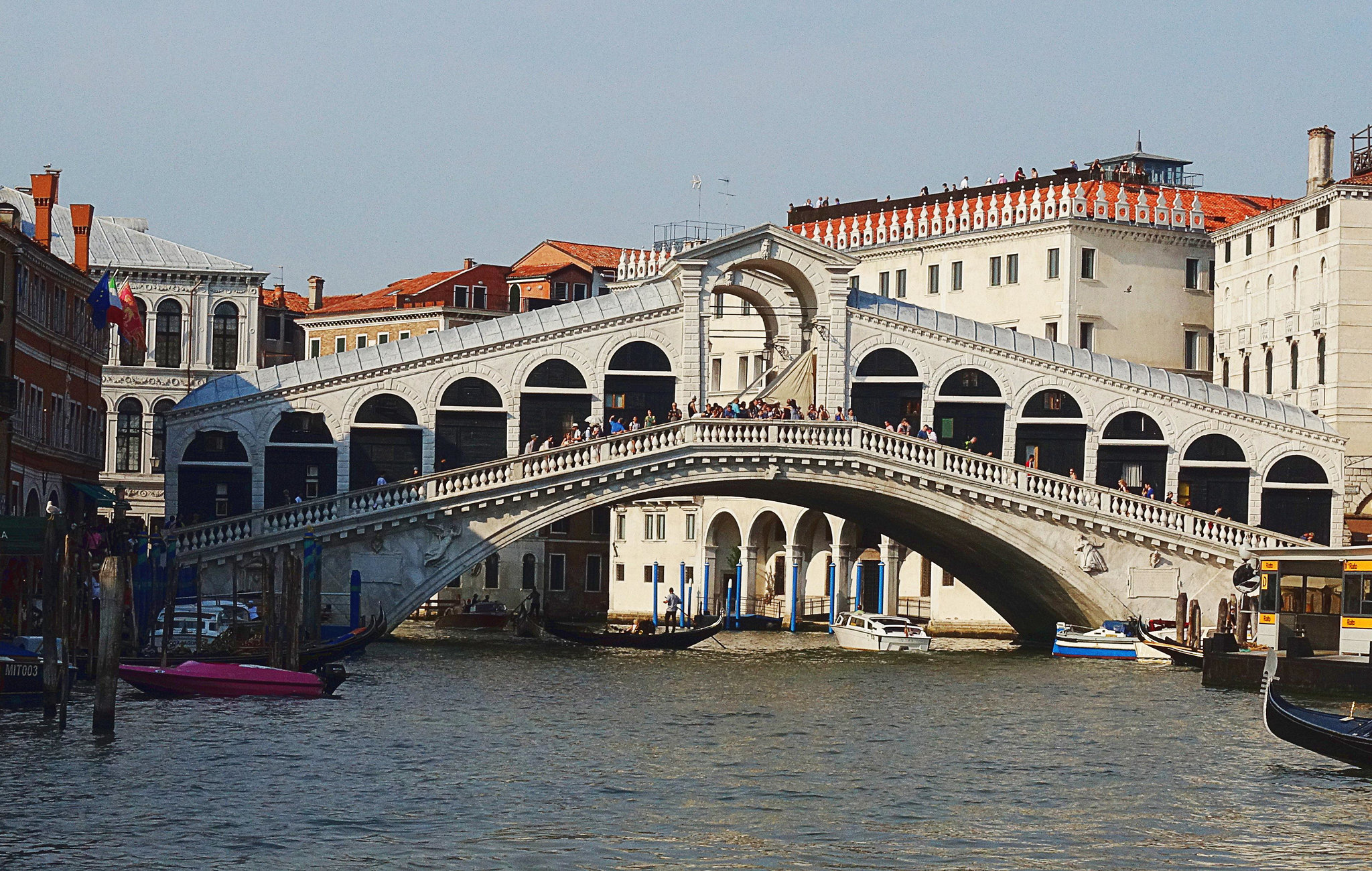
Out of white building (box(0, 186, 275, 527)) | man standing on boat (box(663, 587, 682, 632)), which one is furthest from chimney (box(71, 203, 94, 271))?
man standing on boat (box(663, 587, 682, 632))

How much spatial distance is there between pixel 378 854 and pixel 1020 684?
2025 cm

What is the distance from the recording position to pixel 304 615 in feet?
137

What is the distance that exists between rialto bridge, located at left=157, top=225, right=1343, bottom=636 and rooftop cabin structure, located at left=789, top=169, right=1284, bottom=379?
321 inches

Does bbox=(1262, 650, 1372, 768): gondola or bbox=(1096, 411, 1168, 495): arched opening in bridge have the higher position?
bbox=(1096, 411, 1168, 495): arched opening in bridge

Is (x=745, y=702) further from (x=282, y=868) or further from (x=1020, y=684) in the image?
(x=282, y=868)

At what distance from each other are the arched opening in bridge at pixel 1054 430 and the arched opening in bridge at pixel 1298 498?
405 cm

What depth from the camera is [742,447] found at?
45.5 meters

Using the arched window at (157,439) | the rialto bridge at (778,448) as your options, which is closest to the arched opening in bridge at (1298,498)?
the rialto bridge at (778,448)

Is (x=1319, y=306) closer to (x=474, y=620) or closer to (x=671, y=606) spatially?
(x=671, y=606)

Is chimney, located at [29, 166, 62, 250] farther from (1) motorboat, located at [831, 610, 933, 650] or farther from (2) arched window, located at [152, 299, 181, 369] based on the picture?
(1) motorboat, located at [831, 610, 933, 650]

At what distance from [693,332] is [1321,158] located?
1486 centimetres

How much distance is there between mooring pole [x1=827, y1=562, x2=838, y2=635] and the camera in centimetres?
6259

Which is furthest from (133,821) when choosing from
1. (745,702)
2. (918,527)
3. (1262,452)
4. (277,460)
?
(1262,452)

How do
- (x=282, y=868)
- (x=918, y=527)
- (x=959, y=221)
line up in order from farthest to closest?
(x=959, y=221)
(x=918, y=527)
(x=282, y=868)
